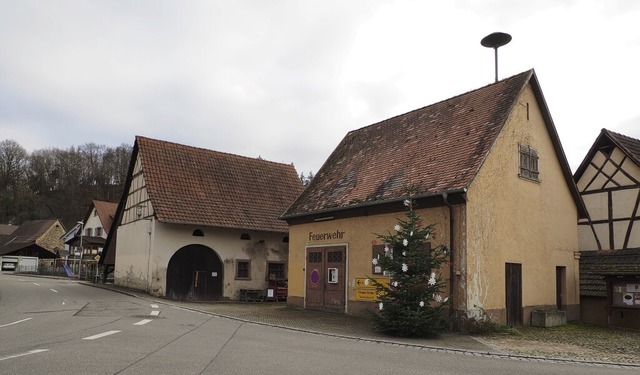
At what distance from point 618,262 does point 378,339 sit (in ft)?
38.2

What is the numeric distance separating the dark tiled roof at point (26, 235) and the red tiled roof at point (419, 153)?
62417mm

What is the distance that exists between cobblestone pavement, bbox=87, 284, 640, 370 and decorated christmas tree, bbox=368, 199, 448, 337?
1.16 ft

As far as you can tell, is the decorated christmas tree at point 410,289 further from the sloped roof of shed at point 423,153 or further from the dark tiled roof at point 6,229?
the dark tiled roof at point 6,229

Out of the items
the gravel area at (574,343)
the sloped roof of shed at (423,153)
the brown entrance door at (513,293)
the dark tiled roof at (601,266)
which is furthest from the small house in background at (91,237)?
the gravel area at (574,343)

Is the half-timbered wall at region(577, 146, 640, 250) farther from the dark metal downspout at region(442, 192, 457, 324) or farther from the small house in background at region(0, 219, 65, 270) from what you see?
the small house in background at region(0, 219, 65, 270)

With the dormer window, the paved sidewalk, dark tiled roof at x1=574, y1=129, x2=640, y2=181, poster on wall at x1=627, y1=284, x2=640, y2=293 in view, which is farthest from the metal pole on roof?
the paved sidewalk

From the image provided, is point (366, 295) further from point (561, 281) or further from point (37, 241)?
point (37, 241)

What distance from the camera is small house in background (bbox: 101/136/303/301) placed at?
2694cm

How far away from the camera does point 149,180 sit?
2750 cm

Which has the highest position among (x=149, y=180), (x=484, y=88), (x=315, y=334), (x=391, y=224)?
(x=484, y=88)

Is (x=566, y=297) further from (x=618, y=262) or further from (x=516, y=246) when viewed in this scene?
(x=516, y=246)

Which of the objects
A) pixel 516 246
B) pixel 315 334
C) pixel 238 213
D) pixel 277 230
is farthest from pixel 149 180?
pixel 516 246

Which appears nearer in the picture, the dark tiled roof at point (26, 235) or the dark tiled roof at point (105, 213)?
the dark tiled roof at point (105, 213)

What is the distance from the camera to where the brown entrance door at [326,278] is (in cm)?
1967
